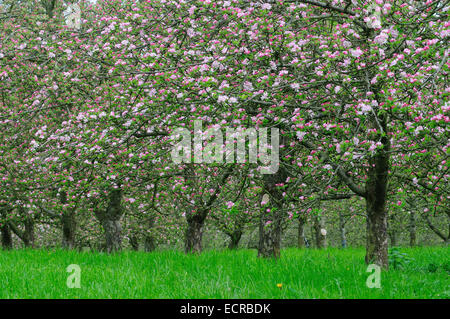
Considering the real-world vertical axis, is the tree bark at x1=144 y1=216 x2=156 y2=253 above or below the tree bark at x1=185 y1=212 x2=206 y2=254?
below

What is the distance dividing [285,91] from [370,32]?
183 cm

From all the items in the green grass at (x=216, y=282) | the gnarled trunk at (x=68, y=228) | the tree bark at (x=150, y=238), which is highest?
the green grass at (x=216, y=282)

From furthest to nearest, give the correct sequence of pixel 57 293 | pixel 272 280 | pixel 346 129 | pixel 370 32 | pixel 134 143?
pixel 134 143
pixel 370 32
pixel 346 129
pixel 272 280
pixel 57 293

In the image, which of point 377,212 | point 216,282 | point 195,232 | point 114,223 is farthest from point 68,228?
point 377,212

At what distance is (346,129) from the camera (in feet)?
20.2

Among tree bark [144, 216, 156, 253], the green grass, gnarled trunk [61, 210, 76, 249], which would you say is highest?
the green grass

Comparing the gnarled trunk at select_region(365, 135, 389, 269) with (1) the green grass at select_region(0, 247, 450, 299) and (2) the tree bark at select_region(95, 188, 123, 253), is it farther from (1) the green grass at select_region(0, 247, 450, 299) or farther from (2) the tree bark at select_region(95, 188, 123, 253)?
(2) the tree bark at select_region(95, 188, 123, 253)

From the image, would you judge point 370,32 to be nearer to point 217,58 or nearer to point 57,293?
point 217,58

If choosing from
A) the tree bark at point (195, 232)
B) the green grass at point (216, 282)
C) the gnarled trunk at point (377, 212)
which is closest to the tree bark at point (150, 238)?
the tree bark at point (195, 232)

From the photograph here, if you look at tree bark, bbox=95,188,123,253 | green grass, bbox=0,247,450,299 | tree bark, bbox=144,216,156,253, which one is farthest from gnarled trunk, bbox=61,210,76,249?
Answer: green grass, bbox=0,247,450,299

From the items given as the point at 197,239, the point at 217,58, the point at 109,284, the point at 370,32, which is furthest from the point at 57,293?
the point at 197,239

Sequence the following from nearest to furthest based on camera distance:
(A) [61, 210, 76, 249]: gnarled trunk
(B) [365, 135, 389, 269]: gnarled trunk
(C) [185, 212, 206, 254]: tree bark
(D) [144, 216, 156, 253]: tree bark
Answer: (B) [365, 135, 389, 269]: gnarled trunk → (C) [185, 212, 206, 254]: tree bark → (A) [61, 210, 76, 249]: gnarled trunk → (D) [144, 216, 156, 253]: tree bark

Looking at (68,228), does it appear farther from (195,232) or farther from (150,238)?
(150,238)

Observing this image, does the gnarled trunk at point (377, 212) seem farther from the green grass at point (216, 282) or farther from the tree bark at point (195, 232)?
the tree bark at point (195, 232)
